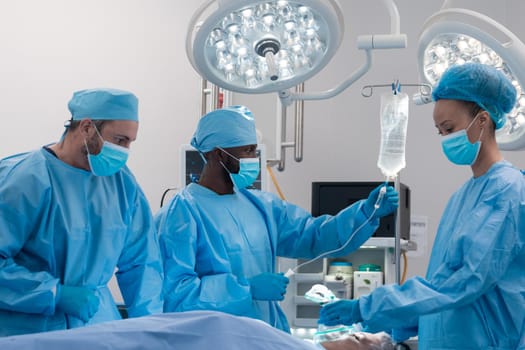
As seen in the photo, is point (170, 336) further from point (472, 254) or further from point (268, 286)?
point (268, 286)

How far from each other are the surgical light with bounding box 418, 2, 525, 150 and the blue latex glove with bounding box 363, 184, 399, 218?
34 centimetres

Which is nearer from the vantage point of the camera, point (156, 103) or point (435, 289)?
point (435, 289)

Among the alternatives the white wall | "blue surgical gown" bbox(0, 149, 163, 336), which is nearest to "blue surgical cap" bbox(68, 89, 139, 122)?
"blue surgical gown" bbox(0, 149, 163, 336)

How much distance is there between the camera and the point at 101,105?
1.81m

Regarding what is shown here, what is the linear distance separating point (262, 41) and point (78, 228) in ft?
2.31

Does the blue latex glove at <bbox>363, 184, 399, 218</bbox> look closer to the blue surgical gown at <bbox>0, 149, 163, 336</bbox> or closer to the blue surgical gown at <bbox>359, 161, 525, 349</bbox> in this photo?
the blue surgical gown at <bbox>359, 161, 525, 349</bbox>

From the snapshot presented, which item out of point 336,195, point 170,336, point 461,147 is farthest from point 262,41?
point 336,195

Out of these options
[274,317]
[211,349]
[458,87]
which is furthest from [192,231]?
[211,349]

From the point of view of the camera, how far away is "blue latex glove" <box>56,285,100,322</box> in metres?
1.58

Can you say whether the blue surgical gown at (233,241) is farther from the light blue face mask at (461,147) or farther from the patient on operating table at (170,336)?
the patient on operating table at (170,336)

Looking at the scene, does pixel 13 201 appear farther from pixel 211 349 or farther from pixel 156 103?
pixel 156 103

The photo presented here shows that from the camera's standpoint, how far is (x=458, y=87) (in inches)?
66.9

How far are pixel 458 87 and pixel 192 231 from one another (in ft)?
2.86

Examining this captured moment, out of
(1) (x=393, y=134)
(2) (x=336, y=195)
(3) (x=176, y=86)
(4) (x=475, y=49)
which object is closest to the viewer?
(4) (x=475, y=49)
